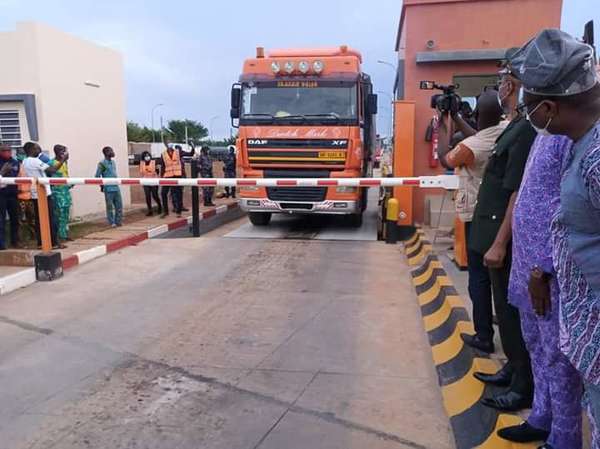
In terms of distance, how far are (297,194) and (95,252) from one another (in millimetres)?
3603

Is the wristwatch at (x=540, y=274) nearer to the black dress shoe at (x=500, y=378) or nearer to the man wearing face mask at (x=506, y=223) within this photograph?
the man wearing face mask at (x=506, y=223)

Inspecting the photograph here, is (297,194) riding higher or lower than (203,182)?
lower

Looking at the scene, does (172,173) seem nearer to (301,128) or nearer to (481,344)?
(301,128)

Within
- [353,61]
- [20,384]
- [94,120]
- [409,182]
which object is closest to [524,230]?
[20,384]

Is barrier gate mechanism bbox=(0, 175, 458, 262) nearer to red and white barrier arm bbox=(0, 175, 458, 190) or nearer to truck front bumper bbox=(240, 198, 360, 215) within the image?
red and white barrier arm bbox=(0, 175, 458, 190)

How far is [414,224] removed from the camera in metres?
8.95

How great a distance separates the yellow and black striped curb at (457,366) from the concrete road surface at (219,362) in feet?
0.33

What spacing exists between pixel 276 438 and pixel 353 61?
26.3ft

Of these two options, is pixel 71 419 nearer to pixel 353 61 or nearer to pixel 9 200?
pixel 9 200

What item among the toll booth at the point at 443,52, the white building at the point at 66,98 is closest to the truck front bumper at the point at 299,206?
the toll booth at the point at 443,52

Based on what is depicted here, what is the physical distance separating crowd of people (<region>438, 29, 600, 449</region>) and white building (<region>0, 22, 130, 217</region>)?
31.3 feet

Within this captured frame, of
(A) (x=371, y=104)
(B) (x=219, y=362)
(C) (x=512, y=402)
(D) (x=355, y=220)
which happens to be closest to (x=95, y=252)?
(B) (x=219, y=362)

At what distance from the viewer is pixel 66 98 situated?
37.2 ft

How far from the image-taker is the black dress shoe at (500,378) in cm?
325
